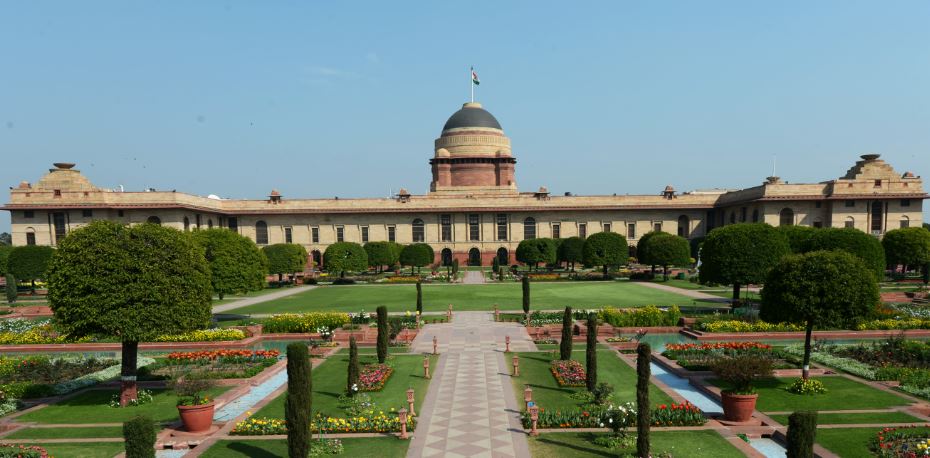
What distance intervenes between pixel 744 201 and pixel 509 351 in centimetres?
4768

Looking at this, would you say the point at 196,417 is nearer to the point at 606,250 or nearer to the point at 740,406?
the point at 740,406

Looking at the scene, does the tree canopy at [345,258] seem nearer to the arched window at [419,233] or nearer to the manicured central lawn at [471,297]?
the manicured central lawn at [471,297]

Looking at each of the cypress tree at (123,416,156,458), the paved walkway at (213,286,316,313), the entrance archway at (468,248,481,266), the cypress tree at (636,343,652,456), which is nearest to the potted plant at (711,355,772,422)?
the cypress tree at (636,343,652,456)

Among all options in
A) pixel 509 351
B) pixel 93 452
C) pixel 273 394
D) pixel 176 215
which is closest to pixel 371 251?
pixel 176 215

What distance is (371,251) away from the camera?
2112 inches

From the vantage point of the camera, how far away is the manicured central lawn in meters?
32.7

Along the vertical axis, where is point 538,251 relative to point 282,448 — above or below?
above

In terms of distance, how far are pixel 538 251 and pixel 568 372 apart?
36373mm

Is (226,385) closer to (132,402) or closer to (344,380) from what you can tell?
(132,402)

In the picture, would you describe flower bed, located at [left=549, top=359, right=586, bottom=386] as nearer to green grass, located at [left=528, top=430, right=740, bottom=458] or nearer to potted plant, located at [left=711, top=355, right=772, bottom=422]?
green grass, located at [left=528, top=430, right=740, bottom=458]

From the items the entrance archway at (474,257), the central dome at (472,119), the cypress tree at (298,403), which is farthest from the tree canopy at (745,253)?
the central dome at (472,119)

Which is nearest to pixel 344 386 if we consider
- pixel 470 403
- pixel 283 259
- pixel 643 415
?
pixel 470 403

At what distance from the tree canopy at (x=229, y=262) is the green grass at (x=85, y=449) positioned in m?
15.3

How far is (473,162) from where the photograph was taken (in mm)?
70375
